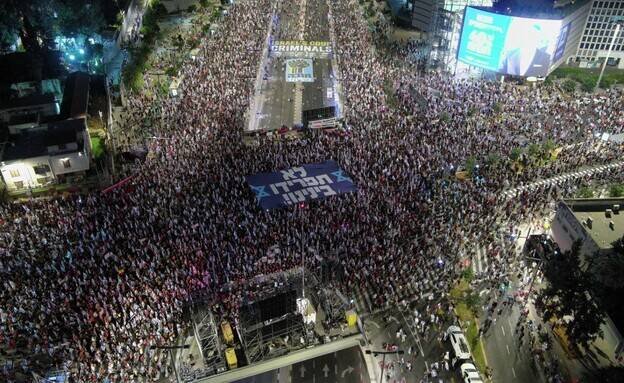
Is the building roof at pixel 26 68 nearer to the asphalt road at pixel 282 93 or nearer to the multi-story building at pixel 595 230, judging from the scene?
the asphalt road at pixel 282 93

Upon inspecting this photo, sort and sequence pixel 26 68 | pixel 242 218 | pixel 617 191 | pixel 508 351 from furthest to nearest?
pixel 26 68 → pixel 617 191 → pixel 242 218 → pixel 508 351

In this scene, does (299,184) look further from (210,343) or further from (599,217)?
(599,217)

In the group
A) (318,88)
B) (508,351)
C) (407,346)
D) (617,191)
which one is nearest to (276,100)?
(318,88)

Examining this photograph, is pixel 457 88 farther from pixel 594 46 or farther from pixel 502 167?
pixel 594 46

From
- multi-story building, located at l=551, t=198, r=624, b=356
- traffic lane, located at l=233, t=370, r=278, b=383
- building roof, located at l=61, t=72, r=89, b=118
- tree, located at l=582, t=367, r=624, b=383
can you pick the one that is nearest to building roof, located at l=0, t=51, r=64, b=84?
building roof, located at l=61, t=72, r=89, b=118

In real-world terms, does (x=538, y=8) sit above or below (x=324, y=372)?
above

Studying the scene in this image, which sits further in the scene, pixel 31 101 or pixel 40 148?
pixel 31 101

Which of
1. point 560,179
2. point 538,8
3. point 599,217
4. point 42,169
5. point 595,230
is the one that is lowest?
point 560,179

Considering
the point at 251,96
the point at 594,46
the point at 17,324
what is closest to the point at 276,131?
the point at 251,96
